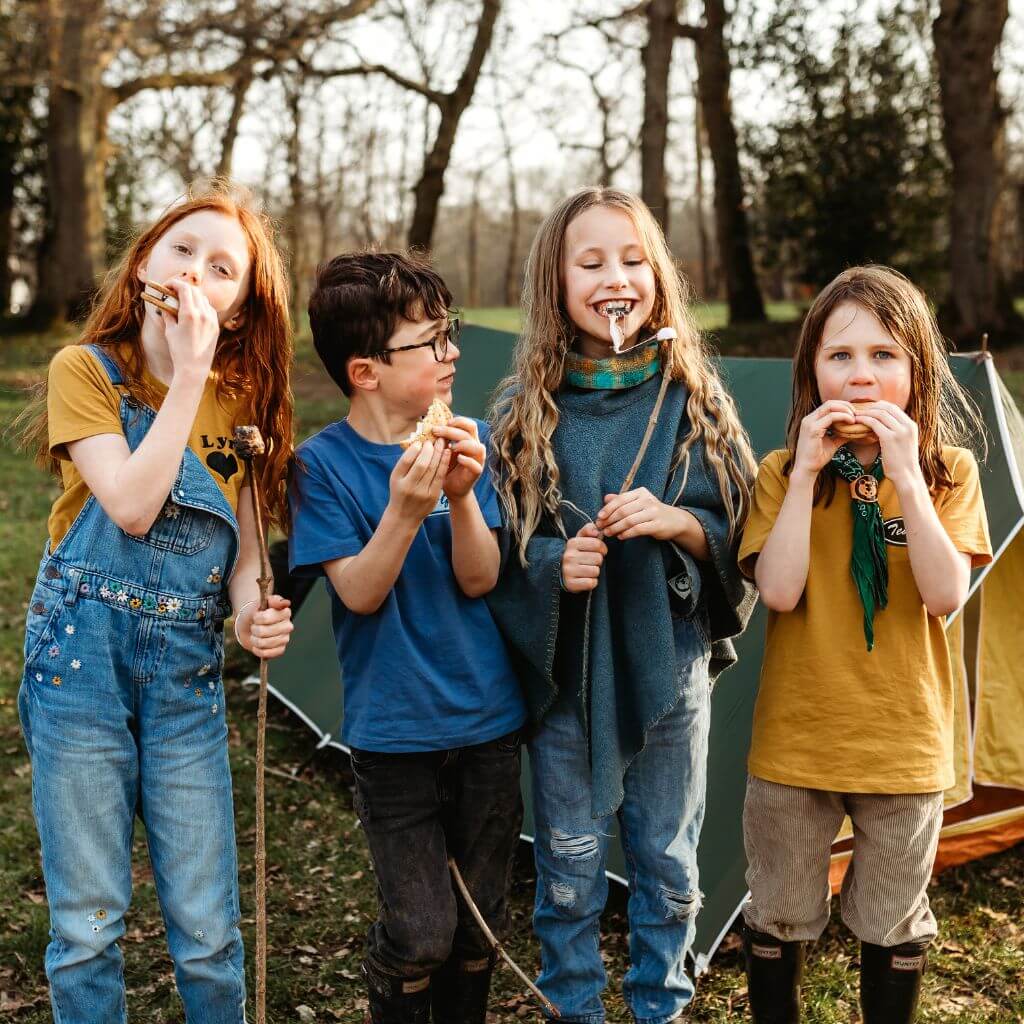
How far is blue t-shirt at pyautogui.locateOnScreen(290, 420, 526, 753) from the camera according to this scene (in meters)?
2.19

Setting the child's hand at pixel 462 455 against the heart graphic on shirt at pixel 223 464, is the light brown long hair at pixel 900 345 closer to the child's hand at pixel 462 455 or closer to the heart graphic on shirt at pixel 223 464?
the child's hand at pixel 462 455

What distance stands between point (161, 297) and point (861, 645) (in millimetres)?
1530

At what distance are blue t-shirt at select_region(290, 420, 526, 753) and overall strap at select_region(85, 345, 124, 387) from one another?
381 millimetres

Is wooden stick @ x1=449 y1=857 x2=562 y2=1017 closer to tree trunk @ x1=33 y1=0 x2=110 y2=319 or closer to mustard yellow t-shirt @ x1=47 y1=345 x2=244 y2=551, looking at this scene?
mustard yellow t-shirt @ x1=47 y1=345 x2=244 y2=551

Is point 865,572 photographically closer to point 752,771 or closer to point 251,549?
point 752,771

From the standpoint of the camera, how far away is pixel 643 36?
1427 centimetres

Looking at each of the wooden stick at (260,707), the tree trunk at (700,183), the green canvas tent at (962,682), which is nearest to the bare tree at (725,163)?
the tree trunk at (700,183)

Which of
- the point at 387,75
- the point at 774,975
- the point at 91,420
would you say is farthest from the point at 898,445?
the point at 387,75

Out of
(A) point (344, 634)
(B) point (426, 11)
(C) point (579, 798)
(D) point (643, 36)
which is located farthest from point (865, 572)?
(B) point (426, 11)

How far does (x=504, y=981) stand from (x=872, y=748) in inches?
53.8

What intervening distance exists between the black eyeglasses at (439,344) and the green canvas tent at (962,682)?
1031 mm

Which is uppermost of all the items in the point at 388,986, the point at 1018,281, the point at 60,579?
the point at 1018,281


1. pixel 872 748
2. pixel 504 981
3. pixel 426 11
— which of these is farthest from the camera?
pixel 426 11

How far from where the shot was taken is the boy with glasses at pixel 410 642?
2189mm
